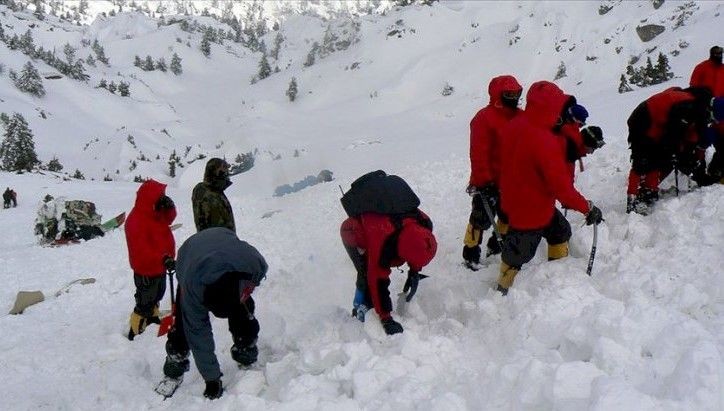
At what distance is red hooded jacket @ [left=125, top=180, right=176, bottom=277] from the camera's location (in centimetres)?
491

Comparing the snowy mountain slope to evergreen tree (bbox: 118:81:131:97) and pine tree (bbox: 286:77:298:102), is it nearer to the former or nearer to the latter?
pine tree (bbox: 286:77:298:102)

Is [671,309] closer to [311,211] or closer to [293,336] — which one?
[293,336]

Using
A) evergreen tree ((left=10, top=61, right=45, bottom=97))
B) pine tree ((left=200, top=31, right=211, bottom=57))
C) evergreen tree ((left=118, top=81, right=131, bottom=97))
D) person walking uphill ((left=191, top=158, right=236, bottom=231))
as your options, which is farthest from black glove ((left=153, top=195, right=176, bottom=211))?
pine tree ((left=200, top=31, right=211, bottom=57))

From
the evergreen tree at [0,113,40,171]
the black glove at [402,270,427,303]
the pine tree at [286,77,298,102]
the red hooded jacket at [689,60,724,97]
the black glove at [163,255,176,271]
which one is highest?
the red hooded jacket at [689,60,724,97]

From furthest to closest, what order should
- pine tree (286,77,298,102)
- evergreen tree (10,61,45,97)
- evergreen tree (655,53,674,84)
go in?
evergreen tree (10,61,45,97) → pine tree (286,77,298,102) → evergreen tree (655,53,674,84)

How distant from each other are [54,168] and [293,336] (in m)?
29.5

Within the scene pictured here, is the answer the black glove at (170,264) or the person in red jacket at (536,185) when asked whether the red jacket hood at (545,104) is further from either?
the black glove at (170,264)

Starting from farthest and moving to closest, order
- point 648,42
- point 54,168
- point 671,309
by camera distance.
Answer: point 54,168
point 648,42
point 671,309

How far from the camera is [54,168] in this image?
93.4 ft

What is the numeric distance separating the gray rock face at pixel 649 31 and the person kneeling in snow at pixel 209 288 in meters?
25.9

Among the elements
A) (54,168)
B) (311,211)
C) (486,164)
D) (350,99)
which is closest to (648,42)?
(350,99)

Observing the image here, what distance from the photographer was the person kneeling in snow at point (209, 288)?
11.5 ft

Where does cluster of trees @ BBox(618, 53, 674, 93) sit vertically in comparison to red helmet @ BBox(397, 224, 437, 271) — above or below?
below

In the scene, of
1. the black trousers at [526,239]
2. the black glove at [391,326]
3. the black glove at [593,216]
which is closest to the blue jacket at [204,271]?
the black glove at [391,326]
